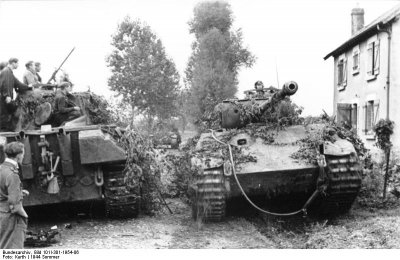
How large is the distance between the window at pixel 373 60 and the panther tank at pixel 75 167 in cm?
1195

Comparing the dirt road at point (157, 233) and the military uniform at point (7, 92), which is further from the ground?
the military uniform at point (7, 92)

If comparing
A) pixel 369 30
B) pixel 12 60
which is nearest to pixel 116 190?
pixel 12 60

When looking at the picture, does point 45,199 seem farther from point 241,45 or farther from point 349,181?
point 241,45

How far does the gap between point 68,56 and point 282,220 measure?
532 centimetres

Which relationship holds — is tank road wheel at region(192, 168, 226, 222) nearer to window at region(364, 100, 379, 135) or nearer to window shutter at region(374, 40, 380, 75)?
window at region(364, 100, 379, 135)

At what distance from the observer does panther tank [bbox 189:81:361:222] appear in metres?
8.21

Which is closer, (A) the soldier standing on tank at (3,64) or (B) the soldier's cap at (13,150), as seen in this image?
(B) the soldier's cap at (13,150)

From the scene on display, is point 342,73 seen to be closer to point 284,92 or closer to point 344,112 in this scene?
point 344,112

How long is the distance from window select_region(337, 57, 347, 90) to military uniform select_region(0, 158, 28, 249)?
19514 mm

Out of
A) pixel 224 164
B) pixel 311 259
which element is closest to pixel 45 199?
pixel 224 164

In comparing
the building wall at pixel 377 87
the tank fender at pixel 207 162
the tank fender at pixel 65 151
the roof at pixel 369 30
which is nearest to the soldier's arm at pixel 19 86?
the tank fender at pixel 65 151

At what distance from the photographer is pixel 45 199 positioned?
8.23 meters

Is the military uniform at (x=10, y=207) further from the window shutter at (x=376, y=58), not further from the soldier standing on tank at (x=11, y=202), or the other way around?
the window shutter at (x=376, y=58)

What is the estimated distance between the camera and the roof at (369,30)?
1624 cm
